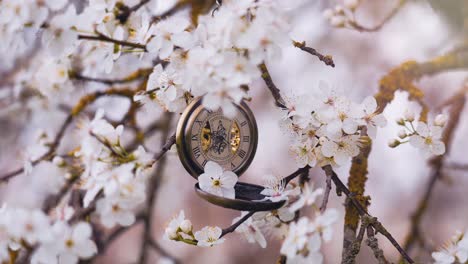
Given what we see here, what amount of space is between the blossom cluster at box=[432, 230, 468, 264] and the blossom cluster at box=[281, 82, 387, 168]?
5.9 inches

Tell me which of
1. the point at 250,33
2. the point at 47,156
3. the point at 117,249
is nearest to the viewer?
the point at 250,33

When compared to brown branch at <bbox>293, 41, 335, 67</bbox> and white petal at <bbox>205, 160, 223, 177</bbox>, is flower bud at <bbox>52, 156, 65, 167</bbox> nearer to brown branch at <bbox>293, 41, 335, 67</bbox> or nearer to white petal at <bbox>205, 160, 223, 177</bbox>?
white petal at <bbox>205, 160, 223, 177</bbox>

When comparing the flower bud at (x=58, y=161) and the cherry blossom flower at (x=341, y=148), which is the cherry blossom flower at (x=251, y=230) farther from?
the flower bud at (x=58, y=161)

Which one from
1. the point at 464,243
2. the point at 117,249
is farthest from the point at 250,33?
the point at 117,249

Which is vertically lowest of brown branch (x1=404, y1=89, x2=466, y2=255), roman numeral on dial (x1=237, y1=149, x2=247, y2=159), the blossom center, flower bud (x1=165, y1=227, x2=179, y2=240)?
brown branch (x1=404, y1=89, x2=466, y2=255)

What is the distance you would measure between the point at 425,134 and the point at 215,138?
0.27 m

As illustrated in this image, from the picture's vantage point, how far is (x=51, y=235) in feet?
1.87

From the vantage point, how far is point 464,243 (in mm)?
690

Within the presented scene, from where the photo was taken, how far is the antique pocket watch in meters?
0.72

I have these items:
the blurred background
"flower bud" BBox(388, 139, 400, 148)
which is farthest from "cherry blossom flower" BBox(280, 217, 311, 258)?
the blurred background

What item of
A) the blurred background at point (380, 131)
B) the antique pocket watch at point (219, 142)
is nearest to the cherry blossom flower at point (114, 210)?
the antique pocket watch at point (219, 142)

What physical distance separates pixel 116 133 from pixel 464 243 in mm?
416

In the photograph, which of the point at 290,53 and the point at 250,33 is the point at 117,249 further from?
the point at 250,33

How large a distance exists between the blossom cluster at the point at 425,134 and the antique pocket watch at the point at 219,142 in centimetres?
18
